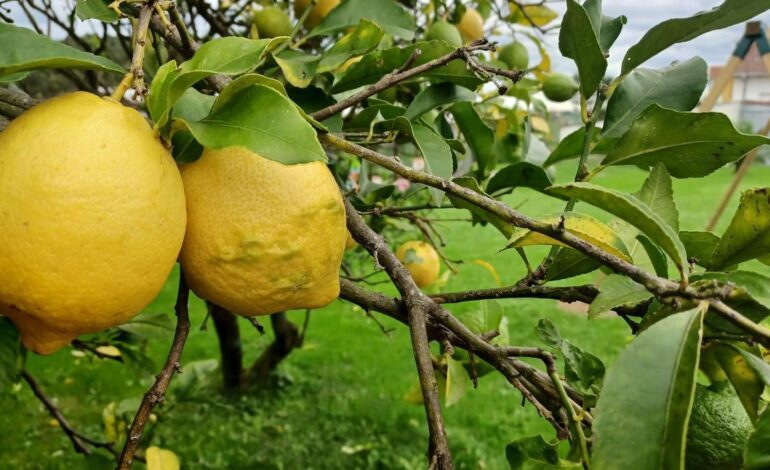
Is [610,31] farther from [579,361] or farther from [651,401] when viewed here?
[651,401]

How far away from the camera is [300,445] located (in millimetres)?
2768

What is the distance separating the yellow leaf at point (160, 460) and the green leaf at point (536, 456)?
→ 33 cm

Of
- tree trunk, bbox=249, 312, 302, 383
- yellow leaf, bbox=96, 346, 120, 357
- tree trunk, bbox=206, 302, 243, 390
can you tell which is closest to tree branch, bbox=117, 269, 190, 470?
yellow leaf, bbox=96, 346, 120, 357

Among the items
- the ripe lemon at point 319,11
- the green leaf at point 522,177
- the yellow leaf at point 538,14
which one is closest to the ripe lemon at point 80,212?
the green leaf at point 522,177

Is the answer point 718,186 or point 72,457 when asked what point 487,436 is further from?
point 718,186

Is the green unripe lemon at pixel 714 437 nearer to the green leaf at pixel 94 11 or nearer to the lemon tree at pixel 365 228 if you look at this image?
the lemon tree at pixel 365 228

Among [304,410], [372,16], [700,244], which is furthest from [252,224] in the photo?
[304,410]

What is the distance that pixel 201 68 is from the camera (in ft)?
1.73

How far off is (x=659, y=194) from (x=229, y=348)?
2428mm

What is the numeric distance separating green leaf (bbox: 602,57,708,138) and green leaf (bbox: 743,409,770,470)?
1.37 ft

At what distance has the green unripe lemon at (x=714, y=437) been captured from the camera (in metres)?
0.51

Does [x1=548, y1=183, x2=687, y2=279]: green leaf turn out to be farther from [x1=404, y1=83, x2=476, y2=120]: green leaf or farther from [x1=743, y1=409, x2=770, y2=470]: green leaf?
[x1=404, y1=83, x2=476, y2=120]: green leaf

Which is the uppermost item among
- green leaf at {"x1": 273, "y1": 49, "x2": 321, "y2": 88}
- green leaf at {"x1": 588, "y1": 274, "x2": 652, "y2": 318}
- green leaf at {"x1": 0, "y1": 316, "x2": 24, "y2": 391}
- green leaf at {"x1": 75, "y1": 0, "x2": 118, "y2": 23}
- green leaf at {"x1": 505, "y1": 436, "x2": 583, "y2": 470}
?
green leaf at {"x1": 75, "y1": 0, "x2": 118, "y2": 23}

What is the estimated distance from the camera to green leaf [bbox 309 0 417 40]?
0.99 m
